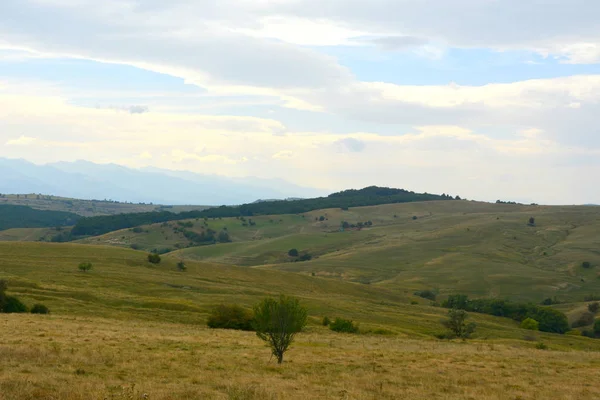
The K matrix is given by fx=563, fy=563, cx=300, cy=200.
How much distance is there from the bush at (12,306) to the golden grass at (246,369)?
982 cm

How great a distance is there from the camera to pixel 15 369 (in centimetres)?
2022

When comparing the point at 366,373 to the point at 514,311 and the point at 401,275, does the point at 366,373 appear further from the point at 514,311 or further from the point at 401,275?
the point at 401,275

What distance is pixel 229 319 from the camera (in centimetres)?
5212

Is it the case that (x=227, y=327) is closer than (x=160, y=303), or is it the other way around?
(x=227, y=327)

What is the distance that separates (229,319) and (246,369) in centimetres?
2699

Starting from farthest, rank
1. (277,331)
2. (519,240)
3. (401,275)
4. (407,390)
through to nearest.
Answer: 1. (519,240)
2. (401,275)
3. (277,331)
4. (407,390)

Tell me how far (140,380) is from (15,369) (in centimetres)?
443

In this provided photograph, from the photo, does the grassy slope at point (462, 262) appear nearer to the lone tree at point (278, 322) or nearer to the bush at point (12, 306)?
the bush at point (12, 306)

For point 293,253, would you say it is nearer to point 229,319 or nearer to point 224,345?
point 229,319

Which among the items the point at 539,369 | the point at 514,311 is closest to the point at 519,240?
the point at 514,311

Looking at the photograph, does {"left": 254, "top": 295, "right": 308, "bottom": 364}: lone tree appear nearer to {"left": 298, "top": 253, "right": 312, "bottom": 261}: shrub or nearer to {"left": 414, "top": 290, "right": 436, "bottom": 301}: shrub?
{"left": 414, "top": 290, "right": 436, "bottom": 301}: shrub

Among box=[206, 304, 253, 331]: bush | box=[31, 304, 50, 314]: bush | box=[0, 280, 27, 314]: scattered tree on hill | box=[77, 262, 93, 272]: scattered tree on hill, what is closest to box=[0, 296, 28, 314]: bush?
box=[0, 280, 27, 314]: scattered tree on hill

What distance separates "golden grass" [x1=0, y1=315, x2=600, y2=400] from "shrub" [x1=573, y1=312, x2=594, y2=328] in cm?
Result: 6965

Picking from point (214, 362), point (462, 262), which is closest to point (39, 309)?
point (214, 362)
